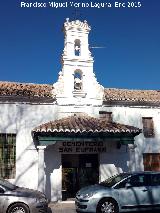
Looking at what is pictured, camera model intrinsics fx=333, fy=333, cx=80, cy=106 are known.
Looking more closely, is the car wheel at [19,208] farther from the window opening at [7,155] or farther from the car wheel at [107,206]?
the window opening at [7,155]

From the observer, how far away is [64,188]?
18.7 m

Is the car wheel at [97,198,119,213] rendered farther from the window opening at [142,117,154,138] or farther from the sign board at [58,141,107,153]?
the window opening at [142,117,154,138]

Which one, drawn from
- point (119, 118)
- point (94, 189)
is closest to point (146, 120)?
point (119, 118)

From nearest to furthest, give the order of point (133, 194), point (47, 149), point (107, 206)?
1. point (107, 206)
2. point (133, 194)
3. point (47, 149)

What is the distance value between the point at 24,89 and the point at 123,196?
874 cm

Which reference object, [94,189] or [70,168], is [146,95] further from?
[94,189]

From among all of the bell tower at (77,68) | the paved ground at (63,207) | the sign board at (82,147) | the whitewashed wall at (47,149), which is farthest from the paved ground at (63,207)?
the bell tower at (77,68)

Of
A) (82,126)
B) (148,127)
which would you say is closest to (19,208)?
(82,126)

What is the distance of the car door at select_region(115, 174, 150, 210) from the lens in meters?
12.3

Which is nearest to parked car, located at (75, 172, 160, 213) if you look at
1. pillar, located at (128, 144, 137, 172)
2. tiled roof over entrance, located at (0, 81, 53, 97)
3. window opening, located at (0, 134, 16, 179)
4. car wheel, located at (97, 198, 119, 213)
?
car wheel, located at (97, 198, 119, 213)

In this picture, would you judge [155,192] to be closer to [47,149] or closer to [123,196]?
[123,196]

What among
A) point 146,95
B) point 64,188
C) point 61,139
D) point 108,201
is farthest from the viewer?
point 146,95

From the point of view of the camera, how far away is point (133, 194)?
1240cm

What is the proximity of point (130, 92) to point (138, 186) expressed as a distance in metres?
9.50
